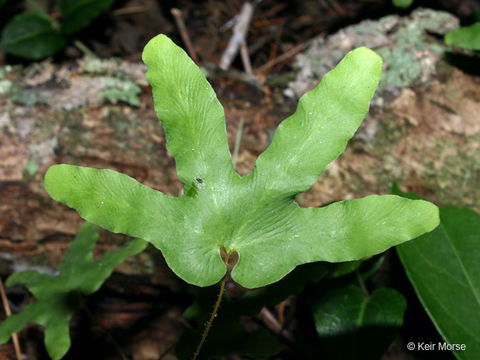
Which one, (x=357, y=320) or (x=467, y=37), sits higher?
(x=467, y=37)

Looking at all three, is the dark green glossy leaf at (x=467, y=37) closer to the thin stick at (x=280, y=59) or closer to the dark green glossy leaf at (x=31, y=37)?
the thin stick at (x=280, y=59)

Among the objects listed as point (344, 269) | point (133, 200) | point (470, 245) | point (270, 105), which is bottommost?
point (344, 269)

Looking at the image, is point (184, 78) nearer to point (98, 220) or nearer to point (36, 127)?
point (98, 220)

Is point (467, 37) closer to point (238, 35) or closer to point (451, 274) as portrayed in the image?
point (451, 274)

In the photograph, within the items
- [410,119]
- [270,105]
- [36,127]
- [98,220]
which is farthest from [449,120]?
[36,127]

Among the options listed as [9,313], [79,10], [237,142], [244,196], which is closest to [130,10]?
[79,10]

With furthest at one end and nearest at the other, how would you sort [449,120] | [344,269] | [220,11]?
[220,11], [449,120], [344,269]
